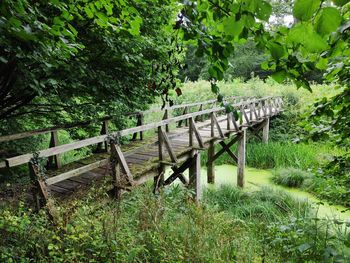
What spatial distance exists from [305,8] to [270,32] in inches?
17.9

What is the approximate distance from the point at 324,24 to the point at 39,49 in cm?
258

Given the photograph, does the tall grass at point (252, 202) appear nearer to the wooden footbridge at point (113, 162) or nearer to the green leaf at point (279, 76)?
the wooden footbridge at point (113, 162)

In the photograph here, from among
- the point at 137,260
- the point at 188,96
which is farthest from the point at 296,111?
the point at 137,260

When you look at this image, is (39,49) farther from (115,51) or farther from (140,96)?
(140,96)

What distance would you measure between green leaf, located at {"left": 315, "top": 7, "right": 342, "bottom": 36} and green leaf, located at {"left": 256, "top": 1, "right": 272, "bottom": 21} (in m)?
0.20

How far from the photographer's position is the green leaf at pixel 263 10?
879 millimetres

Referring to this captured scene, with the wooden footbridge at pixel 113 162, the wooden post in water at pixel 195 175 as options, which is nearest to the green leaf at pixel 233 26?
the wooden footbridge at pixel 113 162

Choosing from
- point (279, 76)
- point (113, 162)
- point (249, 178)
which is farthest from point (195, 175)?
point (279, 76)

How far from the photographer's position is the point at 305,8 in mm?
682

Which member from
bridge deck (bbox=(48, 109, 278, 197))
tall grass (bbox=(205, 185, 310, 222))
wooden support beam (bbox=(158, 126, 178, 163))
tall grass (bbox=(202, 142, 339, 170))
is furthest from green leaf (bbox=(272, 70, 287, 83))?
tall grass (bbox=(202, 142, 339, 170))

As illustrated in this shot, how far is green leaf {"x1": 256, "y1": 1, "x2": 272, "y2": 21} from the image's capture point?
88cm

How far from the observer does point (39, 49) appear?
2.56 metres

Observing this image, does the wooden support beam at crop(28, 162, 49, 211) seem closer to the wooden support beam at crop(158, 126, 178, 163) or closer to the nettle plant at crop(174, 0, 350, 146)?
the wooden support beam at crop(158, 126, 178, 163)

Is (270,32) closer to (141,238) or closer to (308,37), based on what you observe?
(308,37)
